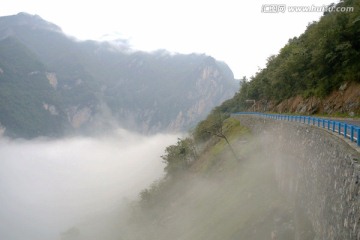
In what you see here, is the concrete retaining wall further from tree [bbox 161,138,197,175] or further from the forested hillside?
tree [bbox 161,138,197,175]

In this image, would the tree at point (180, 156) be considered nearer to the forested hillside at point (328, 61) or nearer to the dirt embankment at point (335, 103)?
the forested hillside at point (328, 61)

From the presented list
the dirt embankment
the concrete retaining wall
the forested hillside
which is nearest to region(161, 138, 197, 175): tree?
the forested hillside

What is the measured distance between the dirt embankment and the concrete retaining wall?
410 inches

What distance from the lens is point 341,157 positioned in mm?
13242

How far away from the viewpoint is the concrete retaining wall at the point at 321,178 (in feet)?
37.8

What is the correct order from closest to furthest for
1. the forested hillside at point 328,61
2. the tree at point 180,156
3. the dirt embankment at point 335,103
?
the dirt embankment at point 335,103, the forested hillside at point 328,61, the tree at point 180,156

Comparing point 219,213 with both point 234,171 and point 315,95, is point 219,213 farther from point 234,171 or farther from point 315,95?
point 315,95

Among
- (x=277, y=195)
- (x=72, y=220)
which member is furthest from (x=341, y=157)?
(x=72, y=220)

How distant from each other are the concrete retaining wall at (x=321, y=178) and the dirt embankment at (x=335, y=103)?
34.2 ft

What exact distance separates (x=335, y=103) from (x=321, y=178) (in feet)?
86.6

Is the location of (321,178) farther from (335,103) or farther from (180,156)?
(180,156)

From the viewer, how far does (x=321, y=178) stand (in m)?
16.8

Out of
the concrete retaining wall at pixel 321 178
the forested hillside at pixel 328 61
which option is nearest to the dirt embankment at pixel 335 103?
the forested hillside at pixel 328 61

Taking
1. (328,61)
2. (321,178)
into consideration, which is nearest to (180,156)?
(328,61)
